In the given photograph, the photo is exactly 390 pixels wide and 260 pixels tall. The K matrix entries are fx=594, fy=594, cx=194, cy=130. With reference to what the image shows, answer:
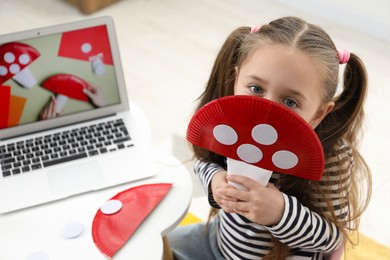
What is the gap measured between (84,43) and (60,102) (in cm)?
14

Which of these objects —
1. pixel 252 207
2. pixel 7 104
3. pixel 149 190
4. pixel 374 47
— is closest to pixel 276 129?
pixel 252 207

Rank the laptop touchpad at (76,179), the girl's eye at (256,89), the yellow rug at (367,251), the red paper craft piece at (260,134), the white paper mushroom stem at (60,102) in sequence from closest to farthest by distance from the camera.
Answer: the red paper craft piece at (260,134)
the girl's eye at (256,89)
the laptop touchpad at (76,179)
the white paper mushroom stem at (60,102)
the yellow rug at (367,251)

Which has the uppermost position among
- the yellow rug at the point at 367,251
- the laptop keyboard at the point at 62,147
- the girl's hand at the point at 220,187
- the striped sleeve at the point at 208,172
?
the girl's hand at the point at 220,187

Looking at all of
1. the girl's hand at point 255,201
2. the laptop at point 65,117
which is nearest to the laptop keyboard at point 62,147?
the laptop at point 65,117

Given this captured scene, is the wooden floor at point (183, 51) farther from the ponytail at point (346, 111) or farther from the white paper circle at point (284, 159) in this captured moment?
the white paper circle at point (284, 159)

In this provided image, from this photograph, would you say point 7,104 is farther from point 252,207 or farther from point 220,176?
point 252,207

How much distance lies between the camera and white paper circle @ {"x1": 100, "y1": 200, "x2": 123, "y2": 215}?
113 centimetres

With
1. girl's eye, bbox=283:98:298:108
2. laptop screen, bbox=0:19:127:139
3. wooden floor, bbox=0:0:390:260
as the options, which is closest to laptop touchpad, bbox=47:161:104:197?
laptop screen, bbox=0:19:127:139

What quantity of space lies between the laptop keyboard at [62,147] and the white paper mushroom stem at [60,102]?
Result: 0.05m

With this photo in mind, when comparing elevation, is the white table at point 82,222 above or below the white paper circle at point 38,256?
above

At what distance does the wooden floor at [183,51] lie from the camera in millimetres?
2150

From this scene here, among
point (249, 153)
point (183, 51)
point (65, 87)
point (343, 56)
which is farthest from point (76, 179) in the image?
point (183, 51)

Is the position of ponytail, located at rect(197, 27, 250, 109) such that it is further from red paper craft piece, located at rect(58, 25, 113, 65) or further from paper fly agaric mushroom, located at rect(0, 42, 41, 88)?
paper fly agaric mushroom, located at rect(0, 42, 41, 88)

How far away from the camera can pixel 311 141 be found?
2.77 ft
